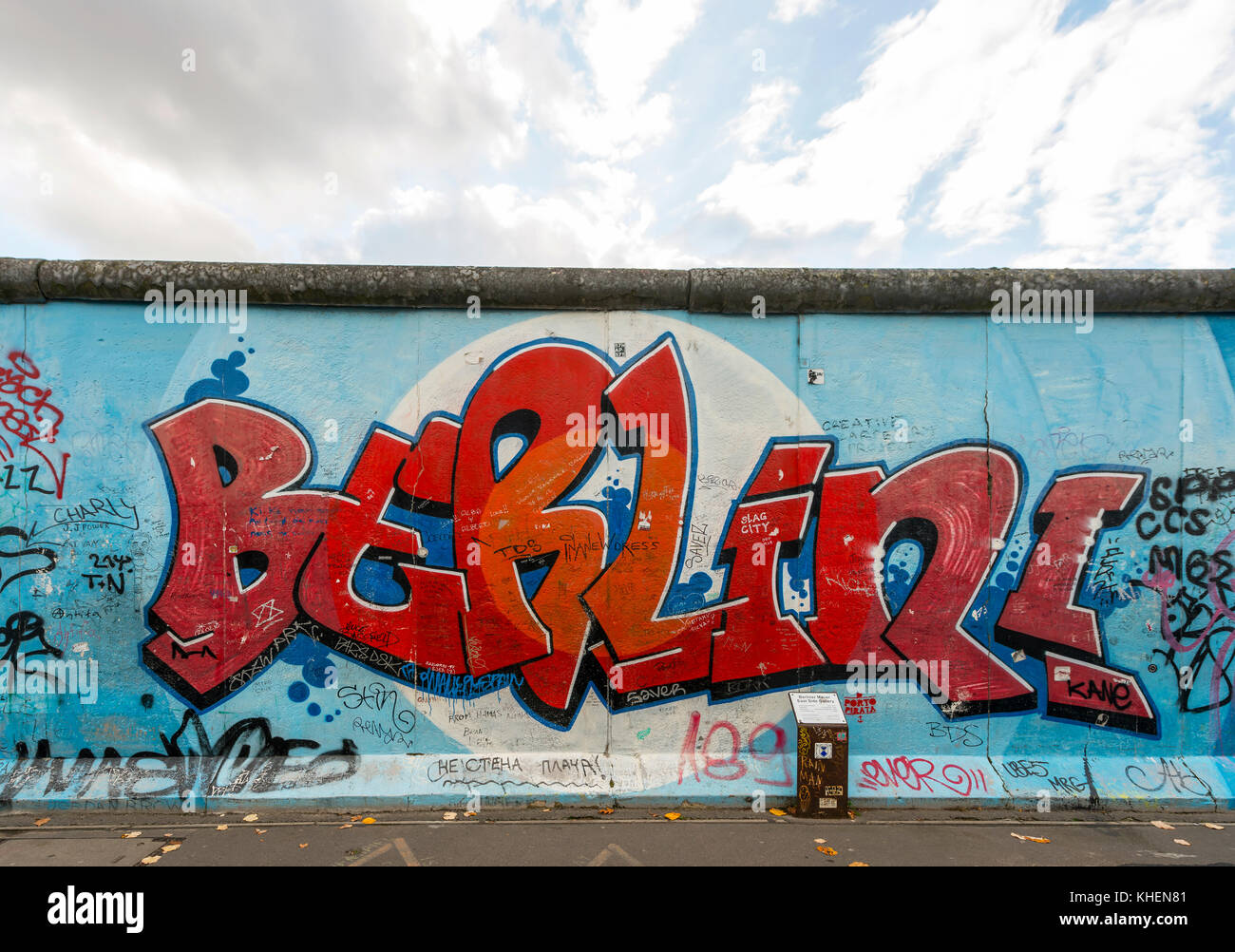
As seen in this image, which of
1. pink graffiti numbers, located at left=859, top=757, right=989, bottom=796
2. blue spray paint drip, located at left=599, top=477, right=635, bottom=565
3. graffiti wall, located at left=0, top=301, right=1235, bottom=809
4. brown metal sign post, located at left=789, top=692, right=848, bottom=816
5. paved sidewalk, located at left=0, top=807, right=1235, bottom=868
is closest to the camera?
paved sidewalk, located at left=0, top=807, right=1235, bottom=868

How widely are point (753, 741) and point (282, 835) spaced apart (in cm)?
399

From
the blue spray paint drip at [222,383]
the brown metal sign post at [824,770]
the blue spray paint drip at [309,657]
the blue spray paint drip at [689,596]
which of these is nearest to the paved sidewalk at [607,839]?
the brown metal sign post at [824,770]

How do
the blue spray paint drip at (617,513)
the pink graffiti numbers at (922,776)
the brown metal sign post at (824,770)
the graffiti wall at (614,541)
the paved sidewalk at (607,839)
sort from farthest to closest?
the blue spray paint drip at (617,513)
the graffiti wall at (614,541)
the pink graffiti numbers at (922,776)
the brown metal sign post at (824,770)
the paved sidewalk at (607,839)

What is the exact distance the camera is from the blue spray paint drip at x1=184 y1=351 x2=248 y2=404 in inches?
220

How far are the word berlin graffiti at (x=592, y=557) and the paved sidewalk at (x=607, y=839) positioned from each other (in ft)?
3.04

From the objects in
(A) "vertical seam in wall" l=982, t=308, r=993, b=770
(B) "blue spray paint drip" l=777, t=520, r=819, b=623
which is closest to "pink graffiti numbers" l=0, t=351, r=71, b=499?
(B) "blue spray paint drip" l=777, t=520, r=819, b=623

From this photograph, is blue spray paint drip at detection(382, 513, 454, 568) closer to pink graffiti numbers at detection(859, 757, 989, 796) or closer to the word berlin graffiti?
the word berlin graffiti

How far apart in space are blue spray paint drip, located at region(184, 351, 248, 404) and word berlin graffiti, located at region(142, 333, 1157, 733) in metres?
0.10

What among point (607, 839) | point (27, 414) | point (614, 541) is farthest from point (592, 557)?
point (27, 414)

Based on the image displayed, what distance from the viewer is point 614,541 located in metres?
5.61

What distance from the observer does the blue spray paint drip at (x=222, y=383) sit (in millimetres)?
5582

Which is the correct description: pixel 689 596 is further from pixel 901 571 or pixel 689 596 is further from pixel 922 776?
pixel 922 776

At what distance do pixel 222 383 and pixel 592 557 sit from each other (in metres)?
3.76

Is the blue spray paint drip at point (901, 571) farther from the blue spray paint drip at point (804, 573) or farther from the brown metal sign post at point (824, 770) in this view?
the brown metal sign post at point (824, 770)
